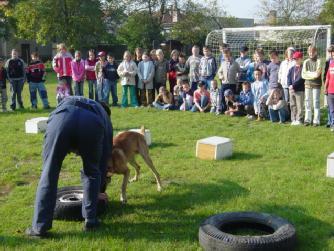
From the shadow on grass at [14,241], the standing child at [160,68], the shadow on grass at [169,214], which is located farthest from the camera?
the standing child at [160,68]

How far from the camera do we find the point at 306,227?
5488 mm

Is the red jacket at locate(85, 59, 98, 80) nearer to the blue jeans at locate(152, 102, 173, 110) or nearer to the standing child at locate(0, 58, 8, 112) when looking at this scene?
the blue jeans at locate(152, 102, 173, 110)

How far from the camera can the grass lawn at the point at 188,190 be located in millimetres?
5277

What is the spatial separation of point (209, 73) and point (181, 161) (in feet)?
21.3

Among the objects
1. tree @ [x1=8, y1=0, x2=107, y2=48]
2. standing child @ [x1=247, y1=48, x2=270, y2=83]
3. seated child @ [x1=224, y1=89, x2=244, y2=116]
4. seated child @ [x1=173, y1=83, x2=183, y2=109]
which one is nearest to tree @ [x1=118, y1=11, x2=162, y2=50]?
tree @ [x1=8, y1=0, x2=107, y2=48]

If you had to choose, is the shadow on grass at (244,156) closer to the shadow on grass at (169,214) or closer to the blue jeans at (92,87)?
the shadow on grass at (169,214)

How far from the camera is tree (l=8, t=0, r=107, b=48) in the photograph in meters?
41.0

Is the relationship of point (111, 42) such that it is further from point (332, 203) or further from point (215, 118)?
point (332, 203)

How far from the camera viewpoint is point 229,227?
5.41m

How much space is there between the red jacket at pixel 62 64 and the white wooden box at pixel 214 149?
26.5ft

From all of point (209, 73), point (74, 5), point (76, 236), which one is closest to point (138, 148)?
point (76, 236)

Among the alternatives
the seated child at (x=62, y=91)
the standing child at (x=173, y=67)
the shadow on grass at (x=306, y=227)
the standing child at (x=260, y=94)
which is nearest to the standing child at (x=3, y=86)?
the seated child at (x=62, y=91)

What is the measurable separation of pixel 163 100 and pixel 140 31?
3173 cm

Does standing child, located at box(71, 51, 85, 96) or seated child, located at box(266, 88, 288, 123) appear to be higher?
standing child, located at box(71, 51, 85, 96)
